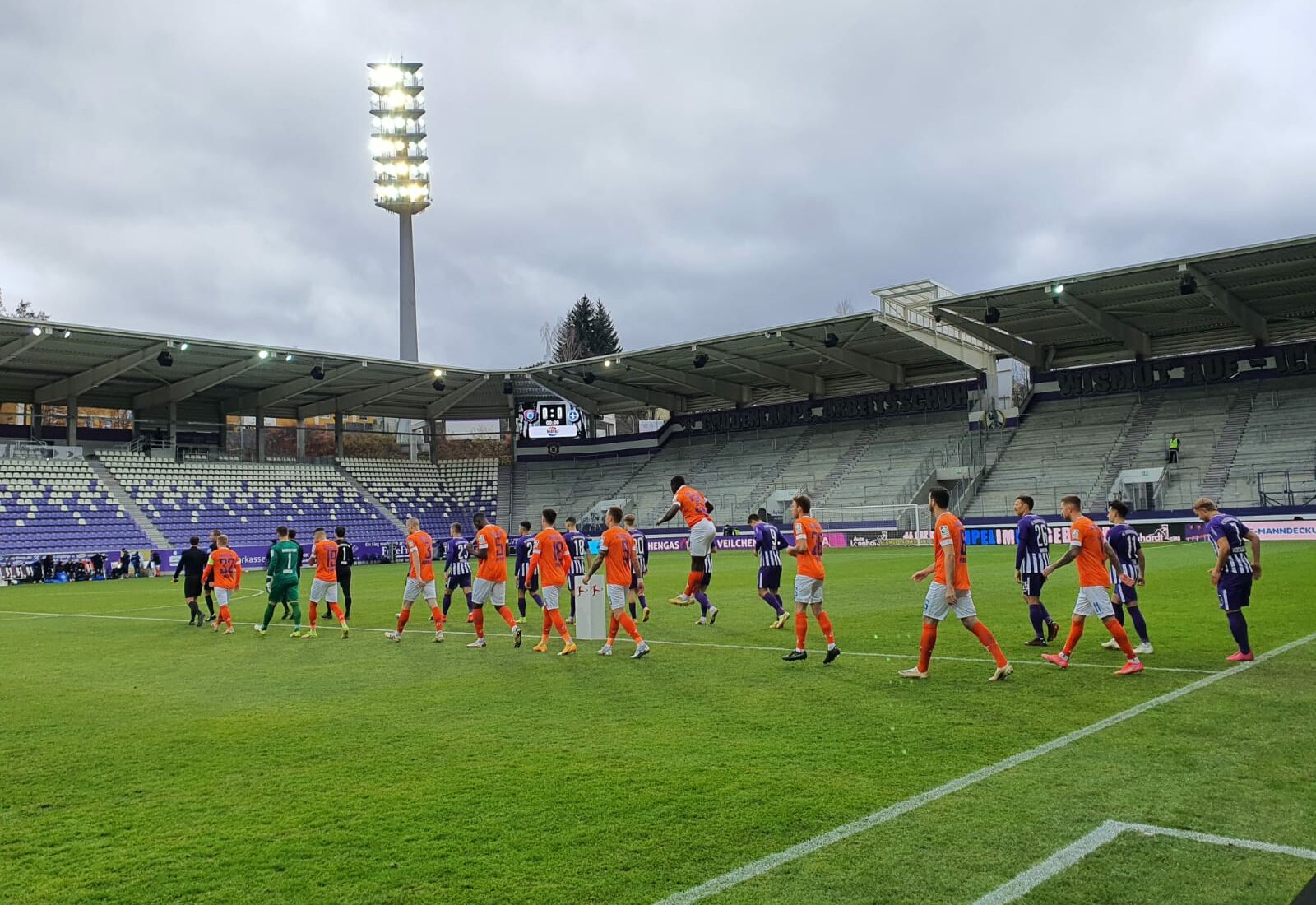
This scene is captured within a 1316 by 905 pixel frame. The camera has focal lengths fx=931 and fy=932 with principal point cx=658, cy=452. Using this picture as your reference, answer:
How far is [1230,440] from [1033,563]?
3502cm

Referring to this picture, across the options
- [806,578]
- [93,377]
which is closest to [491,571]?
[806,578]

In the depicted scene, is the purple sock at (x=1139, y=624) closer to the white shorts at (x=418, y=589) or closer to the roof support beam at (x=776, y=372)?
the white shorts at (x=418, y=589)

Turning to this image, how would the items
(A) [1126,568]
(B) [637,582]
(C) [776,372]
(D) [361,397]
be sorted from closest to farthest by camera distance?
(A) [1126,568] → (B) [637,582] → (C) [776,372] → (D) [361,397]

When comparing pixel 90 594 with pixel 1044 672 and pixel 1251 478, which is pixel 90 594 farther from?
pixel 1251 478

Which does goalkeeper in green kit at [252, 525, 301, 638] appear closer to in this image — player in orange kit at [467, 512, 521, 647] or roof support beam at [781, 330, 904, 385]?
player in orange kit at [467, 512, 521, 647]

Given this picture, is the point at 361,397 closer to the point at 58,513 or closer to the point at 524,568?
the point at 58,513

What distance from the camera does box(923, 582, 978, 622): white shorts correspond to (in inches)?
372

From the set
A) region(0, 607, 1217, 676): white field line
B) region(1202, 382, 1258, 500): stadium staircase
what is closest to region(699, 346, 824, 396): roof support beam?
region(1202, 382, 1258, 500): stadium staircase

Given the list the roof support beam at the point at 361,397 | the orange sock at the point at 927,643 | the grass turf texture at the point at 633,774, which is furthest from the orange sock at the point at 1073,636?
the roof support beam at the point at 361,397

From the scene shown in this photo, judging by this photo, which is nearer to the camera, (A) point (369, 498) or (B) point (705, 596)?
(B) point (705, 596)

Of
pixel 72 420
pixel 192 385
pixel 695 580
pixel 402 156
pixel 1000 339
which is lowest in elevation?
pixel 695 580

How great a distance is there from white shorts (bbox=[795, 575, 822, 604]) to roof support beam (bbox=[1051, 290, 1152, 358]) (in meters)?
31.1

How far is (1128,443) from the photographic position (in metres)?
43.2

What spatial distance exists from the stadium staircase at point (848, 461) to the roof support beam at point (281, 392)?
2516cm
